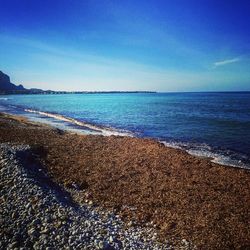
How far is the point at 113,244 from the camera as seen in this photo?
25.0 feet

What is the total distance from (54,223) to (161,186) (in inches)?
232

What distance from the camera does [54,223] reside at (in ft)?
27.3

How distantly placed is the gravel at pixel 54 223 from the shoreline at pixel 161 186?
2.39ft

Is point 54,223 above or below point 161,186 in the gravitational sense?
above

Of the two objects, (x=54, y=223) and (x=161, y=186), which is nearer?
(x=54, y=223)

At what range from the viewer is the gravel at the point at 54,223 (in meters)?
7.49

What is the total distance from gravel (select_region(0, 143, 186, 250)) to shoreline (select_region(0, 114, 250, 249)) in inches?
28.6

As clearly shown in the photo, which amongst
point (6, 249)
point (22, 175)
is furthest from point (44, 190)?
point (6, 249)

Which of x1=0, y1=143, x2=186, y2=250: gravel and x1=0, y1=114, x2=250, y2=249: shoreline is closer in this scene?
x1=0, y1=143, x2=186, y2=250: gravel

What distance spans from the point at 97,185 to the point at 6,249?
574cm

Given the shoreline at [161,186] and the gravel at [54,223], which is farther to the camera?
the shoreline at [161,186]

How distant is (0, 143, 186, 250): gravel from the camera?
7.49 metres

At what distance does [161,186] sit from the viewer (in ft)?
41.1

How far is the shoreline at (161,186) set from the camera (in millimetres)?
8945
